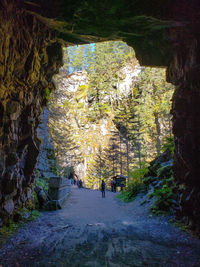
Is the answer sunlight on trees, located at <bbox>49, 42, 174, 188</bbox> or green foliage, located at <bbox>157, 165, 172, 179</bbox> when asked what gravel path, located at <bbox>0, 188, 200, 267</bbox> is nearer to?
green foliage, located at <bbox>157, 165, 172, 179</bbox>

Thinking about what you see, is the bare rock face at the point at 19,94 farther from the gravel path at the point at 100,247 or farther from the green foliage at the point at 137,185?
the green foliage at the point at 137,185

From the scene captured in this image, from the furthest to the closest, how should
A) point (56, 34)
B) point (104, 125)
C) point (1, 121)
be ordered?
point (104, 125) → point (56, 34) → point (1, 121)

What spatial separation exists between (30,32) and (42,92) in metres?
3.40

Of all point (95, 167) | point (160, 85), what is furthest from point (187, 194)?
point (95, 167)

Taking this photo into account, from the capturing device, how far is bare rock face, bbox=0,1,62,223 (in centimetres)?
529

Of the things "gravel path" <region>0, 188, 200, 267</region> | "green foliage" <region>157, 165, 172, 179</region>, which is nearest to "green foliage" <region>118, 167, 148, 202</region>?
"green foliage" <region>157, 165, 172, 179</region>

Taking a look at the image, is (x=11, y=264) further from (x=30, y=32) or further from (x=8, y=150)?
Answer: (x=30, y=32)

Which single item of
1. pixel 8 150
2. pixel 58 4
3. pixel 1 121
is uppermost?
pixel 58 4

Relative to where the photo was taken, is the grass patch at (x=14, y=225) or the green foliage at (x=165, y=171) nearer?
the grass patch at (x=14, y=225)

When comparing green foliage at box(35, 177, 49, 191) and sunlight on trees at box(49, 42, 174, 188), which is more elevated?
sunlight on trees at box(49, 42, 174, 188)

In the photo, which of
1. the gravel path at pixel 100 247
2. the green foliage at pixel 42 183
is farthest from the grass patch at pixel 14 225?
the green foliage at pixel 42 183

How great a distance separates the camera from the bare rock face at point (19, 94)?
208 inches

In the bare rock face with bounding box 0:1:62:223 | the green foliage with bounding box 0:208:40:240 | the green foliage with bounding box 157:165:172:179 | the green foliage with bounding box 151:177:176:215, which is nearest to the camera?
the bare rock face with bounding box 0:1:62:223

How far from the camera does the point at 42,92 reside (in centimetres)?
923
